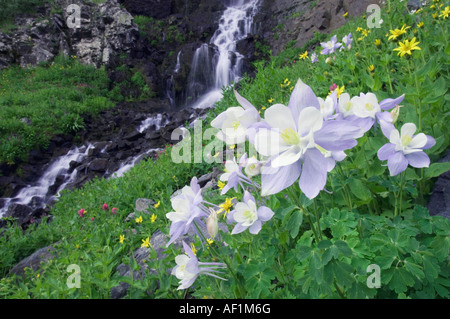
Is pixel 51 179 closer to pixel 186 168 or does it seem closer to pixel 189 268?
pixel 186 168

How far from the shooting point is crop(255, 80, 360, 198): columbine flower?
2.31 ft

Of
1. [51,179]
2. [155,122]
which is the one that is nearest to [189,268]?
[51,179]

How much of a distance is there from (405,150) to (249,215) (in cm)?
57

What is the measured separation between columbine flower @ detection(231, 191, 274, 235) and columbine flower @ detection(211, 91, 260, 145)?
24 cm

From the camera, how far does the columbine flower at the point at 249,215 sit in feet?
3.32

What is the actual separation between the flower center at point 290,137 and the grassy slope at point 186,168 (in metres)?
0.69

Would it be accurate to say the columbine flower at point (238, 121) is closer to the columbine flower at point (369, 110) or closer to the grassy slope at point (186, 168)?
the columbine flower at point (369, 110)

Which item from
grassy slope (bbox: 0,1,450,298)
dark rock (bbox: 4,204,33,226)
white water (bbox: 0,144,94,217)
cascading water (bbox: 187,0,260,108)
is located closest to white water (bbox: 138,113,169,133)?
white water (bbox: 0,144,94,217)

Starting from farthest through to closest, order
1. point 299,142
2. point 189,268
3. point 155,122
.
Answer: point 155,122, point 189,268, point 299,142

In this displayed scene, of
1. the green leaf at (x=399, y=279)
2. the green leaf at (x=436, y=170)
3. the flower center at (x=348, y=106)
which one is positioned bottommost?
the green leaf at (x=399, y=279)

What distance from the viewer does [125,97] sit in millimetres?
14453

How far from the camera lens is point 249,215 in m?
1.04

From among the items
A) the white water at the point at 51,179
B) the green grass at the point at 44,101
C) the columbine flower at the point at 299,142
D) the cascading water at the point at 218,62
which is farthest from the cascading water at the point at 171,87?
the columbine flower at the point at 299,142

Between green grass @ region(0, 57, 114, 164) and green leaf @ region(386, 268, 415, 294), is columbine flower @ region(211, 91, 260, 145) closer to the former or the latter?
green leaf @ region(386, 268, 415, 294)
